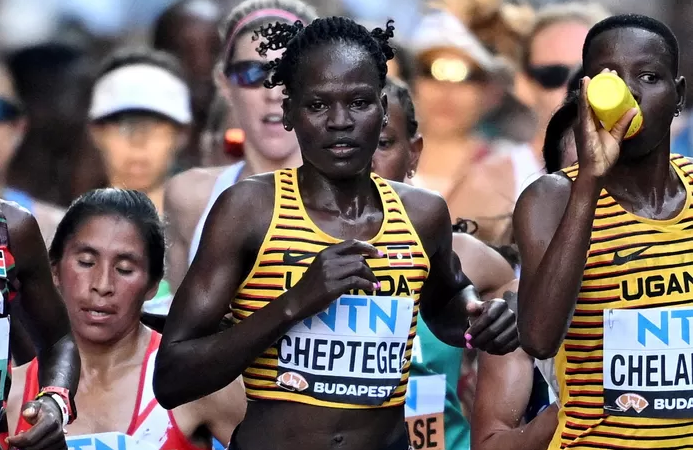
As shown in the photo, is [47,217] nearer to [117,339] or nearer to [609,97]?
[117,339]

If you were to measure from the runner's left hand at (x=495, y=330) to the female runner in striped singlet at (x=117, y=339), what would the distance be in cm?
122

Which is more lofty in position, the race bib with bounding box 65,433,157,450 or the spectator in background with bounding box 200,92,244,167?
the spectator in background with bounding box 200,92,244,167

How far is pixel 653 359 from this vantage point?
381 centimetres

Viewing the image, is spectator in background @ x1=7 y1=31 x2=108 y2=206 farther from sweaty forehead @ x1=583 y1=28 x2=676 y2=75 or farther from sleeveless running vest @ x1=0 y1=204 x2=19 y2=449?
sweaty forehead @ x1=583 y1=28 x2=676 y2=75

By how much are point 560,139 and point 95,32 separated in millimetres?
3196

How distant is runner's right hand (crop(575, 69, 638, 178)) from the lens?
370cm

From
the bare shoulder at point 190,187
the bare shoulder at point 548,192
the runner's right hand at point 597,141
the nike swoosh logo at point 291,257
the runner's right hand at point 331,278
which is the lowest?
the runner's right hand at point 331,278

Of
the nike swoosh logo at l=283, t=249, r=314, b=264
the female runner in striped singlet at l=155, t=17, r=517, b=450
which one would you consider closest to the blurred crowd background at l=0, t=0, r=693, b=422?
the female runner in striped singlet at l=155, t=17, r=517, b=450

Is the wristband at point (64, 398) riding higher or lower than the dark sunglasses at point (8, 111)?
lower

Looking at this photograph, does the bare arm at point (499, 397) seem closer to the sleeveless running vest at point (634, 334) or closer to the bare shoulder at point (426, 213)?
the bare shoulder at point (426, 213)

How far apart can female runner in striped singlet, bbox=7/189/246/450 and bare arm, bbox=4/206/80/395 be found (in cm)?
61

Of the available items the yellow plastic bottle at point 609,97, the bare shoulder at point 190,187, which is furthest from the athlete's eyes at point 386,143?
the yellow plastic bottle at point 609,97

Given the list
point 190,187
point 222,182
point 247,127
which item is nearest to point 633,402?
point 222,182

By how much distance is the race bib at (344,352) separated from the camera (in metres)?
3.95
